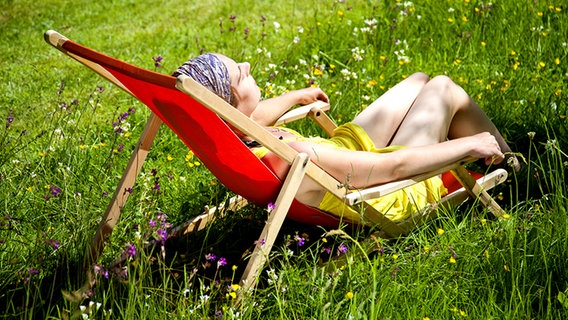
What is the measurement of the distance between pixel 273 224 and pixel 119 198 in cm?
82

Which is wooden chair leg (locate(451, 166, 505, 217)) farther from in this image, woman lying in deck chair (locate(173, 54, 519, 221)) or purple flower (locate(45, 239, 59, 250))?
purple flower (locate(45, 239, 59, 250))

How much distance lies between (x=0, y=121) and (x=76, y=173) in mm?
1211

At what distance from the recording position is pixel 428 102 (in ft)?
12.5

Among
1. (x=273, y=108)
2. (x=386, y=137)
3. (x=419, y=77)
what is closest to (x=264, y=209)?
(x=273, y=108)

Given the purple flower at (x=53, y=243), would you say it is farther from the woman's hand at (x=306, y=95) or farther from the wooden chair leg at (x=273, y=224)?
the woman's hand at (x=306, y=95)

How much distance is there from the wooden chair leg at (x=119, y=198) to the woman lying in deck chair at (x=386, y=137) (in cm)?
37

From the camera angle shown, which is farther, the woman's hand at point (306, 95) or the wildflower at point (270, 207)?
the woman's hand at point (306, 95)

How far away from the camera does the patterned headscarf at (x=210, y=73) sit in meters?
3.15

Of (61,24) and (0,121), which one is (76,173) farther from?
(61,24)

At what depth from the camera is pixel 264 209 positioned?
11.2 feet

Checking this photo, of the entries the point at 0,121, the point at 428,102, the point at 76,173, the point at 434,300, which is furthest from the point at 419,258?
the point at 0,121

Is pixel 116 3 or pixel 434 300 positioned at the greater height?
pixel 116 3

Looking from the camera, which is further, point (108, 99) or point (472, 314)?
point (108, 99)

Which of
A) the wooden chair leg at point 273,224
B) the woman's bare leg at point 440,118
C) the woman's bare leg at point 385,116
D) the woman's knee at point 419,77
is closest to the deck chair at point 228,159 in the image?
the wooden chair leg at point 273,224
